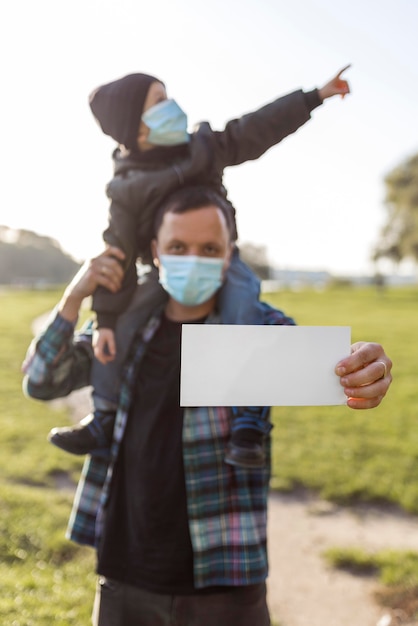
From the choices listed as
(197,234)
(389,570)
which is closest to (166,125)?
(197,234)

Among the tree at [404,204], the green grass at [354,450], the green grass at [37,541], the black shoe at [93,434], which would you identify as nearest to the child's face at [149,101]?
the black shoe at [93,434]

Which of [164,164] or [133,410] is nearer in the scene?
[133,410]

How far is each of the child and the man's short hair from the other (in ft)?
0.24

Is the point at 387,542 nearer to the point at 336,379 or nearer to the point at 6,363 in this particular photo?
the point at 336,379

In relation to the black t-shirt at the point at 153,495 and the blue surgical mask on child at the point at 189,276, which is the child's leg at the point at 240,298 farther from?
the black t-shirt at the point at 153,495

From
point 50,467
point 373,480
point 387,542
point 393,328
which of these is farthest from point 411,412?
point 393,328

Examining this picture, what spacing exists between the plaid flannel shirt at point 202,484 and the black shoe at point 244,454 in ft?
0.30

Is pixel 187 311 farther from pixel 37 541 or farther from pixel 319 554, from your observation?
pixel 37 541

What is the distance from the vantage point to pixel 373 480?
624cm

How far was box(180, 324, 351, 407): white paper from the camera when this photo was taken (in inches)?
52.4

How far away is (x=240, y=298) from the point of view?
219 centimetres

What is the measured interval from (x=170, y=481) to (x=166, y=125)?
1.23 meters

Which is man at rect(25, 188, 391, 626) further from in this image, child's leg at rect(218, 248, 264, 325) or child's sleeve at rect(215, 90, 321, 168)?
child's sleeve at rect(215, 90, 321, 168)

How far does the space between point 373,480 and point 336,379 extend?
5.24 meters
